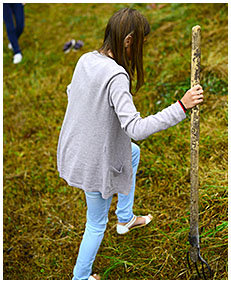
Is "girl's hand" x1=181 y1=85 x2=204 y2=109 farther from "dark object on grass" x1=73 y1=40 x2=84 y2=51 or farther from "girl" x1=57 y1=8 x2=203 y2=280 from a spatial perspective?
"dark object on grass" x1=73 y1=40 x2=84 y2=51

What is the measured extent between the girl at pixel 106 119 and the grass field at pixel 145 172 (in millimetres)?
625

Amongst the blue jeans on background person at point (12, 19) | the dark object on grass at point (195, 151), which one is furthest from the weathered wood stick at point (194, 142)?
the blue jeans on background person at point (12, 19)

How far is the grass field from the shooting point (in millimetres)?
2514

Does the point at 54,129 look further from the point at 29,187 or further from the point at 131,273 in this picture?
the point at 131,273

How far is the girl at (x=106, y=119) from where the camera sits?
1608 millimetres

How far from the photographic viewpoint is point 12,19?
5.20 m

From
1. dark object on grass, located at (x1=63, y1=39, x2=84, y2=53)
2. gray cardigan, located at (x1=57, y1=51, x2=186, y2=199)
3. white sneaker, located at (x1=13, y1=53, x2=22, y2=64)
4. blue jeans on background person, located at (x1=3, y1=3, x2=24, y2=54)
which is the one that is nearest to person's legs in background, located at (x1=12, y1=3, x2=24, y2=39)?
blue jeans on background person, located at (x1=3, y1=3, x2=24, y2=54)

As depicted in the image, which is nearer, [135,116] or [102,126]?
[135,116]

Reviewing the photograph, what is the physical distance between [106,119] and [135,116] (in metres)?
0.24

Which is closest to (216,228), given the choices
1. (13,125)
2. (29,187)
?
(29,187)

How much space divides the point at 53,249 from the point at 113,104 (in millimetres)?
1683

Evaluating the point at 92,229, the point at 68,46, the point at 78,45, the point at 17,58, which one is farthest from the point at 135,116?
the point at 17,58

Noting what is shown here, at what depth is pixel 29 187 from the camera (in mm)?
3391

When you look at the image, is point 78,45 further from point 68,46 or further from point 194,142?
point 194,142
